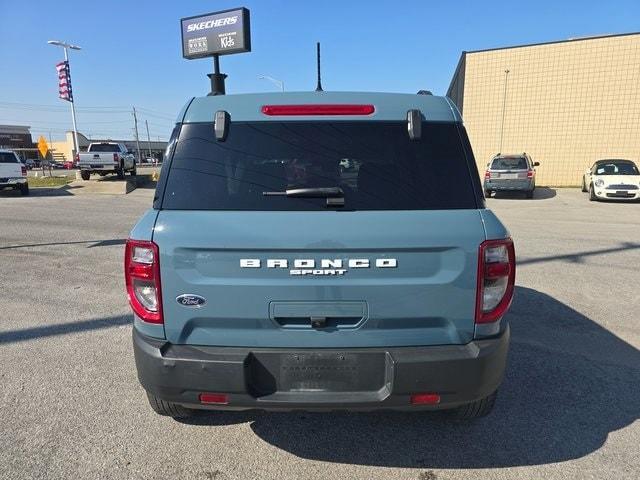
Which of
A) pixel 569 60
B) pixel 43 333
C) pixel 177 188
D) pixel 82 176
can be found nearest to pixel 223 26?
pixel 82 176

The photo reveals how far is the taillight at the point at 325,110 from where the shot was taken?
2.50 meters

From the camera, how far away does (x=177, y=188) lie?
7.93ft

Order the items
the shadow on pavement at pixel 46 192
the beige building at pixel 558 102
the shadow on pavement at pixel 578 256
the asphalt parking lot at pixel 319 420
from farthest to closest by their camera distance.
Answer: the beige building at pixel 558 102 → the shadow on pavement at pixel 46 192 → the shadow on pavement at pixel 578 256 → the asphalt parking lot at pixel 319 420

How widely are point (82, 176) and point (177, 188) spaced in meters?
26.8

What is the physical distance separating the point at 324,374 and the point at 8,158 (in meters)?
23.8

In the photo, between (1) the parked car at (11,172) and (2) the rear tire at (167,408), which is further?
(1) the parked car at (11,172)

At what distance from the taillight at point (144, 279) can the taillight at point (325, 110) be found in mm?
977

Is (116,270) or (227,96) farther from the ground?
(227,96)

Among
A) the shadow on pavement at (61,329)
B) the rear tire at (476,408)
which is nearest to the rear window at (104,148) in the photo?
the shadow on pavement at (61,329)

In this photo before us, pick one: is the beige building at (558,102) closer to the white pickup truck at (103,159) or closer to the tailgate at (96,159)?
the white pickup truck at (103,159)

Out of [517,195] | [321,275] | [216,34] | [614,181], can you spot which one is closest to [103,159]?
[216,34]

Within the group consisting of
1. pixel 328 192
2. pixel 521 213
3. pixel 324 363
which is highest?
pixel 328 192

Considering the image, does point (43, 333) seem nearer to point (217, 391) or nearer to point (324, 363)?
point (217, 391)

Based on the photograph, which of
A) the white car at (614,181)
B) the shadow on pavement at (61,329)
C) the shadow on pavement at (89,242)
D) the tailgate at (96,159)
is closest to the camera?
the shadow on pavement at (61,329)
